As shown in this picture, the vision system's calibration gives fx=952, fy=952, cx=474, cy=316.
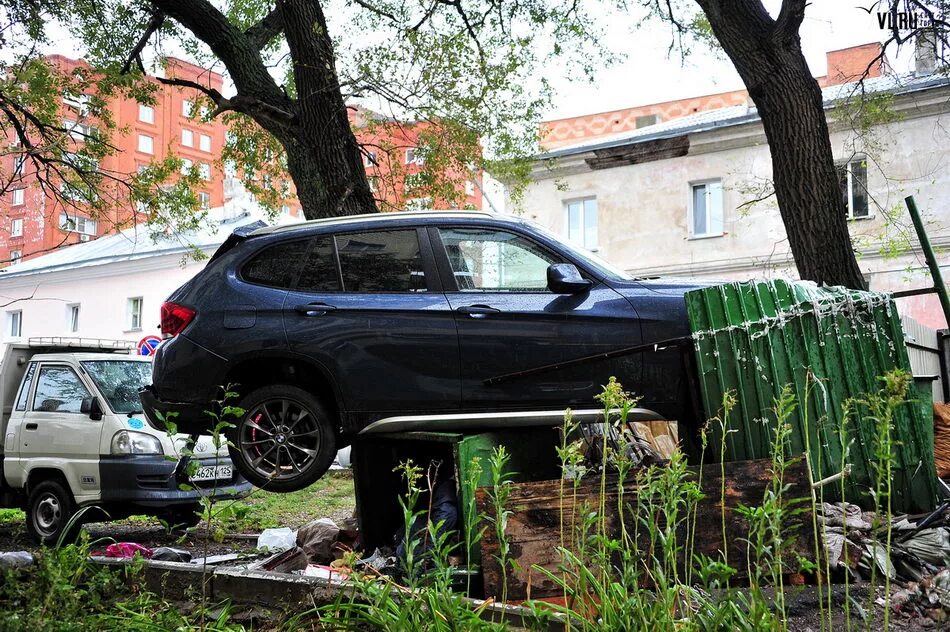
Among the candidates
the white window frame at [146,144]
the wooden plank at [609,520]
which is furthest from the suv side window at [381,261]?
the white window frame at [146,144]

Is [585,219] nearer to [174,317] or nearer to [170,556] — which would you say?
[170,556]

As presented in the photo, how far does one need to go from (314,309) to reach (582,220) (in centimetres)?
2255

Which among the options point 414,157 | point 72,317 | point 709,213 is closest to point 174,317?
point 414,157

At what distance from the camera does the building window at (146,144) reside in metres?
67.9

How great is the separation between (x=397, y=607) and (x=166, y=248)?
36029mm

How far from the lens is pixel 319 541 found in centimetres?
716

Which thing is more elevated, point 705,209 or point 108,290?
point 705,209

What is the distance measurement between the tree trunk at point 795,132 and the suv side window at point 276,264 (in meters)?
4.78

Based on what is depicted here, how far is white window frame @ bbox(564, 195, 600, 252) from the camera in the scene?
2811 cm

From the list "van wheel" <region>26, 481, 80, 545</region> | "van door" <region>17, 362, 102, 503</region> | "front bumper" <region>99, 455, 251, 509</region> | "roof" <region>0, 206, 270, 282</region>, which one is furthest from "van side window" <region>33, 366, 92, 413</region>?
"roof" <region>0, 206, 270, 282</region>

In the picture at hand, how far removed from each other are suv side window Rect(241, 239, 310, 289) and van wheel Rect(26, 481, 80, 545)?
17.6 feet

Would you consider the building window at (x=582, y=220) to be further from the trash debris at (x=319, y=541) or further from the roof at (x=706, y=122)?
the trash debris at (x=319, y=541)

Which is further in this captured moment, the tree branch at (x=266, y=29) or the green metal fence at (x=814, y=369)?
the tree branch at (x=266, y=29)

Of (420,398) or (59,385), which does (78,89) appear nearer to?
(59,385)
